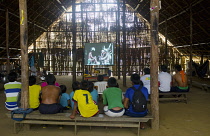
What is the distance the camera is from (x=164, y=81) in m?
6.00

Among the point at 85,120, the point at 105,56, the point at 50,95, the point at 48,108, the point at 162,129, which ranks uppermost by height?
the point at 105,56

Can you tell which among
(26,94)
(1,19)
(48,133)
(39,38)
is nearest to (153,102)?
(48,133)

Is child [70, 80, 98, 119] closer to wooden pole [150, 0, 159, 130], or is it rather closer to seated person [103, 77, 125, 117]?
seated person [103, 77, 125, 117]

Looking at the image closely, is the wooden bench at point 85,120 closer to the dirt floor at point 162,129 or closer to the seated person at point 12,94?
the dirt floor at point 162,129

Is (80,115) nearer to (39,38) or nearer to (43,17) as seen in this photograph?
(43,17)

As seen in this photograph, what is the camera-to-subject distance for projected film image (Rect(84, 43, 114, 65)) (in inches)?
384

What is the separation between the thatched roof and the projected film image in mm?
3664

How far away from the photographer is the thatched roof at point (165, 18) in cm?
1066

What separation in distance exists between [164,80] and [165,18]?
6556 millimetres

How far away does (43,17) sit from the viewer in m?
14.8

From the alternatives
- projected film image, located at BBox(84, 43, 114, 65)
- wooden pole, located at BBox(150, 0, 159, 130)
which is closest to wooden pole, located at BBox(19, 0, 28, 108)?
wooden pole, located at BBox(150, 0, 159, 130)

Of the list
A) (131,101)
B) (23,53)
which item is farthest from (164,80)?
(23,53)

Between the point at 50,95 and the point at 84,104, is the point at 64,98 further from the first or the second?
the point at 84,104

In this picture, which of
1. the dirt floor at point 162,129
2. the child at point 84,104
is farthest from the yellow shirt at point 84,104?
the dirt floor at point 162,129
